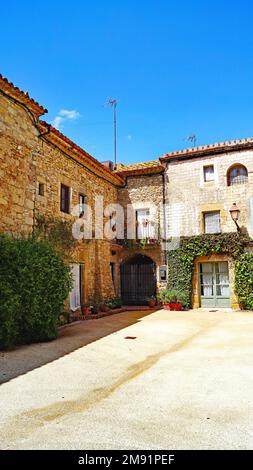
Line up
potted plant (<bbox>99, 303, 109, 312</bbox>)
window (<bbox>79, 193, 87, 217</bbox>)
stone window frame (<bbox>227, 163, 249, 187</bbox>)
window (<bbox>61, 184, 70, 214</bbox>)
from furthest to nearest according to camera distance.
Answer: stone window frame (<bbox>227, 163, 249, 187</bbox>)
potted plant (<bbox>99, 303, 109, 312</bbox>)
window (<bbox>79, 193, 87, 217</bbox>)
window (<bbox>61, 184, 70, 214</bbox>)

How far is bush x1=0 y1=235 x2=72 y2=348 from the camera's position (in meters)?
5.93

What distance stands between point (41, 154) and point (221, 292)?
8780 millimetres

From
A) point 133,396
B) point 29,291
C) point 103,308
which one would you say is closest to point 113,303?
point 103,308

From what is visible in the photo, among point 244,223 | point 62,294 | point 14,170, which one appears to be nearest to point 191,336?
point 62,294

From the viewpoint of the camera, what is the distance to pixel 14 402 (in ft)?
11.7

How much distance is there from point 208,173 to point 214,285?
4735 millimetres

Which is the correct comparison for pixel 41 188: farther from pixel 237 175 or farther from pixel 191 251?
pixel 237 175

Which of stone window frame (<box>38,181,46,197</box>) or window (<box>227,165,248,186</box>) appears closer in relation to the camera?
stone window frame (<box>38,181,46,197</box>)

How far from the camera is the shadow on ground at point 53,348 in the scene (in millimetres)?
4891

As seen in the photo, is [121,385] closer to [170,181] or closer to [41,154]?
[41,154]

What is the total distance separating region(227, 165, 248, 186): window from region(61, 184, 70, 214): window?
6.74 metres

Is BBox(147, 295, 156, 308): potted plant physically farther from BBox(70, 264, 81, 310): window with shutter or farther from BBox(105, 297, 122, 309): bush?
BBox(70, 264, 81, 310): window with shutter

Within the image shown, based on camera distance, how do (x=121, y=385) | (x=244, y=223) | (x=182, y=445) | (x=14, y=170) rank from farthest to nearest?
1. (x=244, y=223)
2. (x=14, y=170)
3. (x=121, y=385)
4. (x=182, y=445)

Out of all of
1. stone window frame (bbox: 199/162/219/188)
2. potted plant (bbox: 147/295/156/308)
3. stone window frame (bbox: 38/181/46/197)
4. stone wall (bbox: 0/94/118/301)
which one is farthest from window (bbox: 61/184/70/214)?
stone window frame (bbox: 199/162/219/188)
